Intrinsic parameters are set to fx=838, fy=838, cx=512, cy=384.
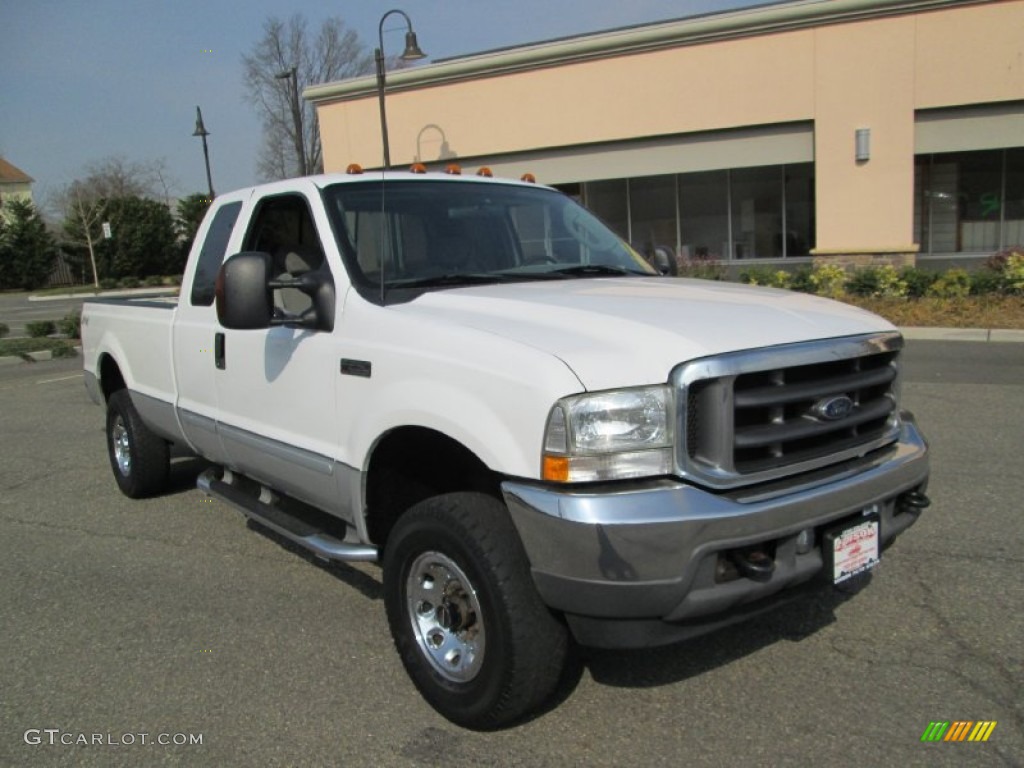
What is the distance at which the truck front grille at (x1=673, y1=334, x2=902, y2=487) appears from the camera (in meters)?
2.55

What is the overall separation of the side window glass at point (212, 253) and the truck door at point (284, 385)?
32 cm

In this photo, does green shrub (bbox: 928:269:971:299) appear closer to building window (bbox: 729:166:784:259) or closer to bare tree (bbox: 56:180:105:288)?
building window (bbox: 729:166:784:259)

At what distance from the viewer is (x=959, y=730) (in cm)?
279

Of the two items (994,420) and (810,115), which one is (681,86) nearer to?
(810,115)

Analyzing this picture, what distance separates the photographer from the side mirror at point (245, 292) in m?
3.26

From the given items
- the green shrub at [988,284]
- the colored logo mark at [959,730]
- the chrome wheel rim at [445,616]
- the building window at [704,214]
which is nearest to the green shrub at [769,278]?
the green shrub at [988,284]

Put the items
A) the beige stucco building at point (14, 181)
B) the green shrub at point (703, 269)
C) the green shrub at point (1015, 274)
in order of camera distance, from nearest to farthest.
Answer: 1. the green shrub at point (1015, 274)
2. the green shrub at point (703, 269)
3. the beige stucco building at point (14, 181)

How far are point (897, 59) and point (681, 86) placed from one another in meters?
4.28

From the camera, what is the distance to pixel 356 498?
11.0 feet

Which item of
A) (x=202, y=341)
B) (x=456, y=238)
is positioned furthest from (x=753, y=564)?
(x=202, y=341)

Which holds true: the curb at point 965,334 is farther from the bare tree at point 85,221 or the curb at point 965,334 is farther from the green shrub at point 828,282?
the bare tree at point 85,221

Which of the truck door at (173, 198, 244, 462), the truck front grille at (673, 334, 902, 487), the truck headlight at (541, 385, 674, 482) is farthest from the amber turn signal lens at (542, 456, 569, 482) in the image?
the truck door at (173, 198, 244, 462)

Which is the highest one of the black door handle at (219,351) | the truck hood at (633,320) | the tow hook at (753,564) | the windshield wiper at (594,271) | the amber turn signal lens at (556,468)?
the windshield wiper at (594,271)

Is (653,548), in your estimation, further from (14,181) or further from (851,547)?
(14,181)
